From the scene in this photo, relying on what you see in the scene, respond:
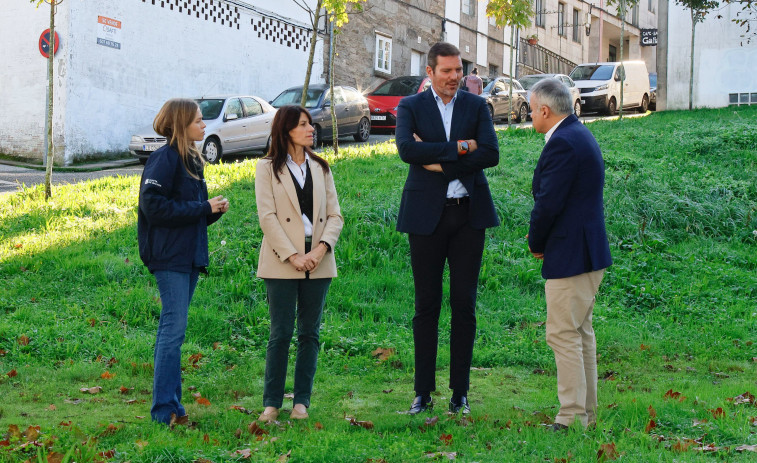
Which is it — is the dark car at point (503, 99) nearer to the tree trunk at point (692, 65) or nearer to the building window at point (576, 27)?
the tree trunk at point (692, 65)

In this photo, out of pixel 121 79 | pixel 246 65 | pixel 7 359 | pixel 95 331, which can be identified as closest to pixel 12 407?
pixel 7 359

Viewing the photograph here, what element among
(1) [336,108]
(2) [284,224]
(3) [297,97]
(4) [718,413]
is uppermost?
(3) [297,97]

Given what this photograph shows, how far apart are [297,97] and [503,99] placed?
338 inches

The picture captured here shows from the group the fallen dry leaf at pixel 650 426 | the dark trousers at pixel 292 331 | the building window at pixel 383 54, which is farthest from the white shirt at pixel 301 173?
the building window at pixel 383 54

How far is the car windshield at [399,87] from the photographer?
88.4ft

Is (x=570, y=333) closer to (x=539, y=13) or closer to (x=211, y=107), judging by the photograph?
(x=211, y=107)

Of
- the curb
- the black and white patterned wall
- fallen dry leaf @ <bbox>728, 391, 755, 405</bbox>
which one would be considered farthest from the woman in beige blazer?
the black and white patterned wall

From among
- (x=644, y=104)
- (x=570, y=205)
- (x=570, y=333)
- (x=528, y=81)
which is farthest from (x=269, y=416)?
(x=644, y=104)

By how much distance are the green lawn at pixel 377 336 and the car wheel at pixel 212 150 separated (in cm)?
425

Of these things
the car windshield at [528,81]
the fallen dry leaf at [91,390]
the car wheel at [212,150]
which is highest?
the car windshield at [528,81]

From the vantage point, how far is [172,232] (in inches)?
Answer: 219

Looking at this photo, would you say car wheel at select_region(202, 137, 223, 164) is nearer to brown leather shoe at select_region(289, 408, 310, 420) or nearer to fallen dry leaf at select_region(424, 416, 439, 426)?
brown leather shoe at select_region(289, 408, 310, 420)

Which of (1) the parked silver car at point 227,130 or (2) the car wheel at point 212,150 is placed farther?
(1) the parked silver car at point 227,130

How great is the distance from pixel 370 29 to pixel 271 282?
2748cm
